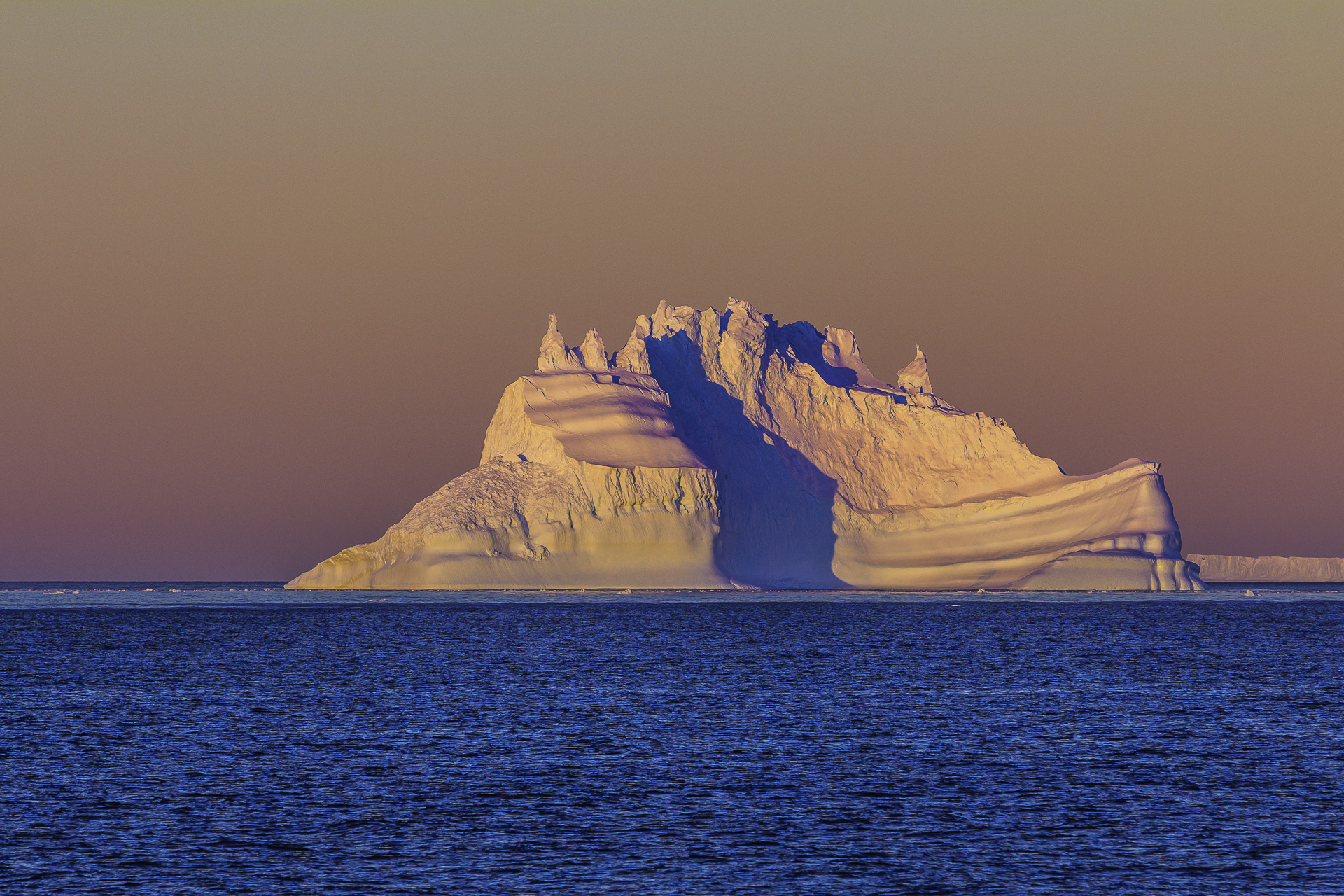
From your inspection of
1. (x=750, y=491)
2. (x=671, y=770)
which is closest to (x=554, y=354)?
(x=750, y=491)

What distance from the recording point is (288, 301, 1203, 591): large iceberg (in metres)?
98.1

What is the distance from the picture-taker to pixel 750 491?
356ft

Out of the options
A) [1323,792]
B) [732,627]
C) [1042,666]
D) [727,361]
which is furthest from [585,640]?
[727,361]

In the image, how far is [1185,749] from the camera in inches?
1094

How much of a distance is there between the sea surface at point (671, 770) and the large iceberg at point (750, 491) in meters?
42.6

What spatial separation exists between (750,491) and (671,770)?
83.3 m

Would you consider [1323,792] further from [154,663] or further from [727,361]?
[727,361]

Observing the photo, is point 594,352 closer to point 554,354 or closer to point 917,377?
point 554,354

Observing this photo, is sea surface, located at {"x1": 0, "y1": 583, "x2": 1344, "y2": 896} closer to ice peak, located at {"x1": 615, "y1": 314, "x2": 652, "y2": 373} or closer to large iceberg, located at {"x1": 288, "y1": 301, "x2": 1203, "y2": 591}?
large iceberg, located at {"x1": 288, "y1": 301, "x2": 1203, "y2": 591}

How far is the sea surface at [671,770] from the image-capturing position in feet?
59.7

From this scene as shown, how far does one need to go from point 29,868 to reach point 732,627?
52964mm

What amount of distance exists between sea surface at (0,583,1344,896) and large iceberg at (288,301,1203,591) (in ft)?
140

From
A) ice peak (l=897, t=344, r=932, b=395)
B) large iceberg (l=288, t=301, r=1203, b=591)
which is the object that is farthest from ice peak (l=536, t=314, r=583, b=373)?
ice peak (l=897, t=344, r=932, b=395)

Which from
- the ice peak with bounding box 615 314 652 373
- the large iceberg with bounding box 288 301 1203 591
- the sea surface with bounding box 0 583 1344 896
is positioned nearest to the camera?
the sea surface with bounding box 0 583 1344 896
